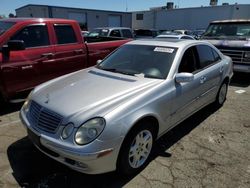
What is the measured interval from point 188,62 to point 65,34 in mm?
3118

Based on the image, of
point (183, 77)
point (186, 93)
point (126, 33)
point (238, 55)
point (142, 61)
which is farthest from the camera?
point (126, 33)

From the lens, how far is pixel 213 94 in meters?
4.83

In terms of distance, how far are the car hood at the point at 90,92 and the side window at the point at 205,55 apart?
1.39m

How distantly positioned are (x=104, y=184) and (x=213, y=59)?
3224 millimetres

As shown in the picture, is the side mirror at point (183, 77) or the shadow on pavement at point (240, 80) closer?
the side mirror at point (183, 77)

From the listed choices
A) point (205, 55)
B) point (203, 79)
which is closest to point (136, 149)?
point (203, 79)

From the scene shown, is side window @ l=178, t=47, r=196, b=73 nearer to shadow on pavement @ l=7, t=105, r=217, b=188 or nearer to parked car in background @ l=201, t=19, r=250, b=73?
shadow on pavement @ l=7, t=105, r=217, b=188

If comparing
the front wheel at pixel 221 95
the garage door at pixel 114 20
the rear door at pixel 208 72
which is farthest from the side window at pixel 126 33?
the garage door at pixel 114 20

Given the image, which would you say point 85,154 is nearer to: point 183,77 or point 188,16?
point 183,77

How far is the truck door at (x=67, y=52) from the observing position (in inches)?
215

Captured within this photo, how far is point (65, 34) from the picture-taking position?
5.74 metres

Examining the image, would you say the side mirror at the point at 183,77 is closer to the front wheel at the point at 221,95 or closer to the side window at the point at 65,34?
the front wheel at the point at 221,95

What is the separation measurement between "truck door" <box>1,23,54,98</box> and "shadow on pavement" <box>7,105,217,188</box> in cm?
148

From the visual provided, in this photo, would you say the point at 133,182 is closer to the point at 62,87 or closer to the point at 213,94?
the point at 62,87
